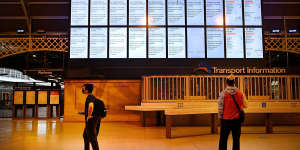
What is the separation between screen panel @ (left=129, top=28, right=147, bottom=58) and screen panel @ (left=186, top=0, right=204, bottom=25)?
1.93m

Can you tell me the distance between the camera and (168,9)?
412 inches

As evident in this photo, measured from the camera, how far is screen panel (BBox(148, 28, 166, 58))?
1030 cm

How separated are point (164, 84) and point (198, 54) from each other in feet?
9.28

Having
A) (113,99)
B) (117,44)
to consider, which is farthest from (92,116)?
(117,44)

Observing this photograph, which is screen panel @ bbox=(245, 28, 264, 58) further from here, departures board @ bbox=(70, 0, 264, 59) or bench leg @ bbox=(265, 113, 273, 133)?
bench leg @ bbox=(265, 113, 273, 133)

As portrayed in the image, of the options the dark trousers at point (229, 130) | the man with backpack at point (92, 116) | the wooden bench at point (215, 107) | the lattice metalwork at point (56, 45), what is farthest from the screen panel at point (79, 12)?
the dark trousers at point (229, 130)

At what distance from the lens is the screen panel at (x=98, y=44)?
1029cm

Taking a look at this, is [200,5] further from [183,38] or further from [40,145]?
[40,145]

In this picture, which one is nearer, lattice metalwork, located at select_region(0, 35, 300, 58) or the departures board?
the departures board

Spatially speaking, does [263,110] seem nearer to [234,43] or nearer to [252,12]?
[234,43]

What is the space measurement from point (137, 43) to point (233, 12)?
4112 millimetres

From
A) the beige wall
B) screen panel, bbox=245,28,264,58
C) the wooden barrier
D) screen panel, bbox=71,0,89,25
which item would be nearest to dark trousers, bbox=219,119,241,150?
the beige wall

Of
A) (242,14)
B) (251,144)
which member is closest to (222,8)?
(242,14)

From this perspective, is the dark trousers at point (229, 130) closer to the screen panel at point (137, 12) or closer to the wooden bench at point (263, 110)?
the wooden bench at point (263, 110)
